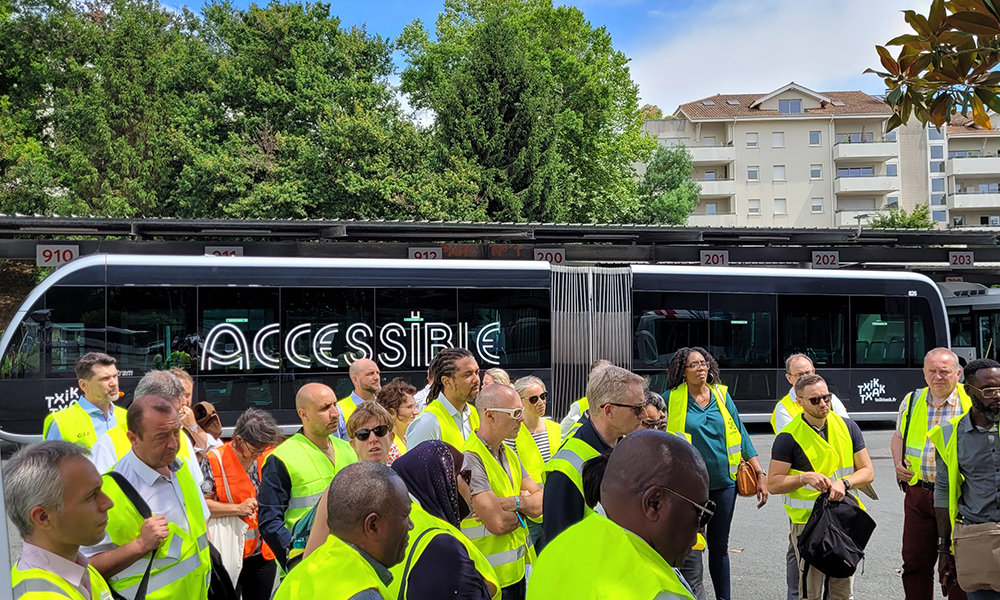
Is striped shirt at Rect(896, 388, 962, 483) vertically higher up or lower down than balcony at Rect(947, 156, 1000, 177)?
lower down

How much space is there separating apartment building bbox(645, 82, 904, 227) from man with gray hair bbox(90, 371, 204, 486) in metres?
64.1

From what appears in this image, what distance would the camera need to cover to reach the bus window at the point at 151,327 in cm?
1334

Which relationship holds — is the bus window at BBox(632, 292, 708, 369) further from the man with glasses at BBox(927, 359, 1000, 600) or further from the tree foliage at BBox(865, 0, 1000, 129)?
the tree foliage at BBox(865, 0, 1000, 129)

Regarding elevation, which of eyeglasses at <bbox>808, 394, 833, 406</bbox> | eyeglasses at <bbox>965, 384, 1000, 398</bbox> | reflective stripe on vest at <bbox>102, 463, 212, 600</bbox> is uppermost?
eyeglasses at <bbox>965, 384, 1000, 398</bbox>

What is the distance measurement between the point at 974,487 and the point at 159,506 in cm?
424

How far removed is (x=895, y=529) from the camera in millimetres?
8586

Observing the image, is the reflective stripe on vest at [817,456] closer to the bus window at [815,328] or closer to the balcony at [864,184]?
the bus window at [815,328]

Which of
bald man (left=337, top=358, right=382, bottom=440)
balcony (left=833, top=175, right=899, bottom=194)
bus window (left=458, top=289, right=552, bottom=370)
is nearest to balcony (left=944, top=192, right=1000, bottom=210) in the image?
balcony (left=833, top=175, right=899, bottom=194)

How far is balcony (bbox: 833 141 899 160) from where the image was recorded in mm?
65562

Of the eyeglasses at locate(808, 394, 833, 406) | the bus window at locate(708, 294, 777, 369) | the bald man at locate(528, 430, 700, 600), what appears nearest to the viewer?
the bald man at locate(528, 430, 700, 600)

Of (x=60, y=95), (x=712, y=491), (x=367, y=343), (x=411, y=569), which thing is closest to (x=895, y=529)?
(x=712, y=491)

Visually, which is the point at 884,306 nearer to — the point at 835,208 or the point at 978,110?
the point at 978,110

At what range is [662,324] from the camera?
52.8 feet

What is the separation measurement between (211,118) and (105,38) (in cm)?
587
